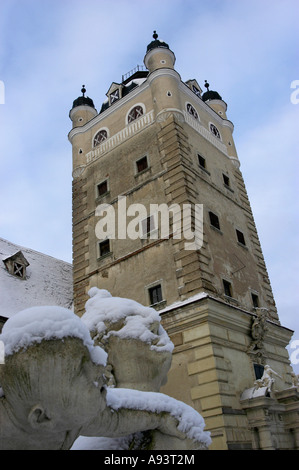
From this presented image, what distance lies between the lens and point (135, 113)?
21312mm

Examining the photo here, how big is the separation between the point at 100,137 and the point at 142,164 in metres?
4.11

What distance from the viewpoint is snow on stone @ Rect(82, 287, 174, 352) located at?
22.4 ft

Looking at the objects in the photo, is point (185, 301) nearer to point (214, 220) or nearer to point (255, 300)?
point (214, 220)

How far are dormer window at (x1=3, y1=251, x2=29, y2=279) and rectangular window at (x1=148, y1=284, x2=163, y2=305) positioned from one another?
293 inches

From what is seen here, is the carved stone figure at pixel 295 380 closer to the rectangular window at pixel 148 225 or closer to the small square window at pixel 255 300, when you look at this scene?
the small square window at pixel 255 300

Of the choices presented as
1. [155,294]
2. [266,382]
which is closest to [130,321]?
[266,382]

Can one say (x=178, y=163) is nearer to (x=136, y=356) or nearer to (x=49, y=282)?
(x=49, y=282)

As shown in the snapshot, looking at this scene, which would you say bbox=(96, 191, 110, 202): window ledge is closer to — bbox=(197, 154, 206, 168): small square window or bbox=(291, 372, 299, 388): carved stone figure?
bbox=(197, 154, 206, 168): small square window

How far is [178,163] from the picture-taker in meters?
17.7

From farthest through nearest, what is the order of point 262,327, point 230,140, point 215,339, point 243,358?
1. point 230,140
2. point 262,327
3. point 243,358
4. point 215,339

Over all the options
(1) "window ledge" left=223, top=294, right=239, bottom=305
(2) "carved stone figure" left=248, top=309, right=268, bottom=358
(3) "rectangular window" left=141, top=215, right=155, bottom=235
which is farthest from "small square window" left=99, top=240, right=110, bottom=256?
(2) "carved stone figure" left=248, top=309, right=268, bottom=358

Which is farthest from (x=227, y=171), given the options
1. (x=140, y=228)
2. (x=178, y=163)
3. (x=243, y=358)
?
(x=243, y=358)

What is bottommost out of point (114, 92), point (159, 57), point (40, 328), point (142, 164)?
point (40, 328)

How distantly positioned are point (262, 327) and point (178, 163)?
7.19 metres
